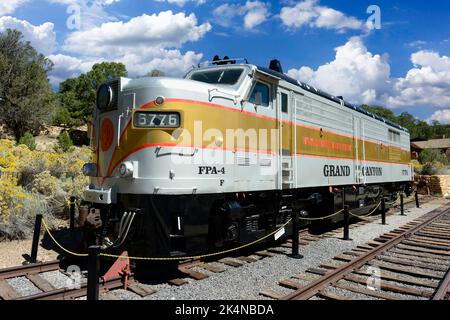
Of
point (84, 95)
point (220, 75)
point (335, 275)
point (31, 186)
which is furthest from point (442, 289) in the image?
point (84, 95)

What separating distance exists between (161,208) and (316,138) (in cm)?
507

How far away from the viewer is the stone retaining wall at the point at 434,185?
2455cm

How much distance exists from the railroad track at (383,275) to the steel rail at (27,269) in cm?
373

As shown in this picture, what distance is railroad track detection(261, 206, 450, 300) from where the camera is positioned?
5.40 m

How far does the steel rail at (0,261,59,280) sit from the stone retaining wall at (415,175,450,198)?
2471 cm

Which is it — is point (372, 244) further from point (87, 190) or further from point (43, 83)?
point (43, 83)

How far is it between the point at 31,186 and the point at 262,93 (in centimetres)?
751

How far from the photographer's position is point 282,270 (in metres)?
6.58

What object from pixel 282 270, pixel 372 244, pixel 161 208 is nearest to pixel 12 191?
pixel 161 208

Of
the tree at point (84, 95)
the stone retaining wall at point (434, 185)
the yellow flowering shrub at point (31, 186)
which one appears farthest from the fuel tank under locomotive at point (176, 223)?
the tree at point (84, 95)

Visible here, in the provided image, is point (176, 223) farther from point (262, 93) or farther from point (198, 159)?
point (262, 93)
